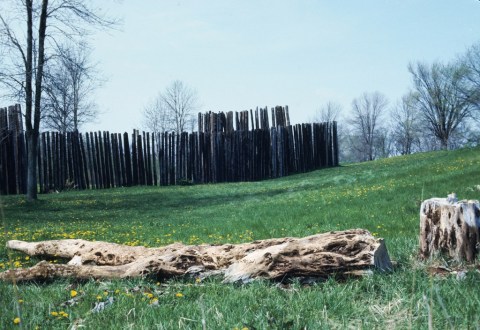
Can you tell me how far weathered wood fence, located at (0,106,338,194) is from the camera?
25.0m

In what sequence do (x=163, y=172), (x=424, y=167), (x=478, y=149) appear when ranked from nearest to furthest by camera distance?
(x=424, y=167), (x=478, y=149), (x=163, y=172)

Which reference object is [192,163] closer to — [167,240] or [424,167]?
[424,167]

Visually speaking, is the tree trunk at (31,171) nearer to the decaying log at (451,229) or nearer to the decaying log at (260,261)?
the decaying log at (260,261)

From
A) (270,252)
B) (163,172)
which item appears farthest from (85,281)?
(163,172)

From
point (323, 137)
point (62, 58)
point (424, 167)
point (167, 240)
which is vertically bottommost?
point (167, 240)

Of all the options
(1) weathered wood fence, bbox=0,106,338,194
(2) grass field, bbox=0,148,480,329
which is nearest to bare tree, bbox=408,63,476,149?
(1) weathered wood fence, bbox=0,106,338,194

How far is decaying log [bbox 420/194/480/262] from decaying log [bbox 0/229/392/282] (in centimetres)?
68

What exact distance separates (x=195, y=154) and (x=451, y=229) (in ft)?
79.6

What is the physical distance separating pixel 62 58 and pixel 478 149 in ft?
55.4

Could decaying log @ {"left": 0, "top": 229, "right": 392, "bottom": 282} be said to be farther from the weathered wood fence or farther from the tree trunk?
the weathered wood fence

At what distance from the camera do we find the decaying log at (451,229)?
4773 millimetres

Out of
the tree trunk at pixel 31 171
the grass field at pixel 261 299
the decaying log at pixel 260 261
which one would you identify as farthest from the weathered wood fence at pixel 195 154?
the decaying log at pixel 260 261

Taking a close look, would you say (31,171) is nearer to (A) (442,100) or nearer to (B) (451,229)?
(B) (451,229)

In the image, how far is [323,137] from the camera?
30625 mm
